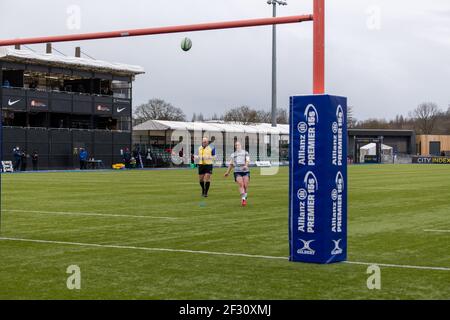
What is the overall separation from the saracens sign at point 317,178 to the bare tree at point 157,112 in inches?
3463

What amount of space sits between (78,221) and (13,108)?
41.3 meters

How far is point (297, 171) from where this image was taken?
995 cm

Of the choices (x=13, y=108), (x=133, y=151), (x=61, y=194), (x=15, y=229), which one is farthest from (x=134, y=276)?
(x=133, y=151)

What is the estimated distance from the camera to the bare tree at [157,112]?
97.9 metres

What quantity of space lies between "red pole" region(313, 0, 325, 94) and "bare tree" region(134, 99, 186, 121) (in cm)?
8764

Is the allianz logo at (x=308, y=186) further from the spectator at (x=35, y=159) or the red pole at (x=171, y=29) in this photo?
the spectator at (x=35, y=159)

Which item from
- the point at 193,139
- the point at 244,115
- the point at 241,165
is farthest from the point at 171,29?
the point at 244,115

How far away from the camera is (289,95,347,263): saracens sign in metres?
9.73

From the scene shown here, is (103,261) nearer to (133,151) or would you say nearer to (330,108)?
(330,108)

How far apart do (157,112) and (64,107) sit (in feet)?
130

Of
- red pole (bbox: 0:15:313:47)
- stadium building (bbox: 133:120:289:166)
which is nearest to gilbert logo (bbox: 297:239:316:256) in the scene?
red pole (bbox: 0:15:313:47)

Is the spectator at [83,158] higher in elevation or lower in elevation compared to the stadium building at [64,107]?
lower

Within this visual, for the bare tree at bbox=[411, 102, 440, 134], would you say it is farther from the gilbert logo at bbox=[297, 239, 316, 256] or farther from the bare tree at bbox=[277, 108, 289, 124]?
the gilbert logo at bbox=[297, 239, 316, 256]

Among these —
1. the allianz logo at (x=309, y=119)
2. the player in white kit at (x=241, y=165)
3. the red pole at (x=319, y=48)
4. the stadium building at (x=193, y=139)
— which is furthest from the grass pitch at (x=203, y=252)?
the stadium building at (x=193, y=139)
